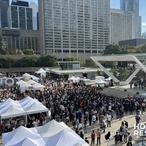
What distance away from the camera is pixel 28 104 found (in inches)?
536

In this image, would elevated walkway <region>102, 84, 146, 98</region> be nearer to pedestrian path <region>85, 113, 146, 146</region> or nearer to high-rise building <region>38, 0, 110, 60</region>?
pedestrian path <region>85, 113, 146, 146</region>

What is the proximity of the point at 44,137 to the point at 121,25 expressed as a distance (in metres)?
153

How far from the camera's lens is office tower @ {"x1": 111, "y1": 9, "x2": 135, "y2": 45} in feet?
482

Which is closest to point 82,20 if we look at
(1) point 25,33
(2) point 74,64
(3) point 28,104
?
(1) point 25,33

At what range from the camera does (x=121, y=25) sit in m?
149

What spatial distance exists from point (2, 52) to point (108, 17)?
75120 millimetres

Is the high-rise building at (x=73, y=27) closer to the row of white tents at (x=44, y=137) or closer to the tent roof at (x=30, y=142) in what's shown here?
Result: the row of white tents at (x=44, y=137)

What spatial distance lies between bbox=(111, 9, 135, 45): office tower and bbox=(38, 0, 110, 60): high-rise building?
34.4 metres

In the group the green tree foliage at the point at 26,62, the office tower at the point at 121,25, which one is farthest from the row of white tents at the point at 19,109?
the office tower at the point at 121,25

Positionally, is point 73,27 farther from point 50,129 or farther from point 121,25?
point 50,129

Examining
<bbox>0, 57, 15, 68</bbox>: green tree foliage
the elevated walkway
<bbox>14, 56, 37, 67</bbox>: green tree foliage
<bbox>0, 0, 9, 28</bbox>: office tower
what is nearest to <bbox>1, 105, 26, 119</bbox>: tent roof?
the elevated walkway

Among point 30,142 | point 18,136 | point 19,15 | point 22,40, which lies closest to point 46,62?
point 18,136

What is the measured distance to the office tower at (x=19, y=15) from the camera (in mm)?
139875

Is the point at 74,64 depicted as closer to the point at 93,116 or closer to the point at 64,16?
the point at 93,116
